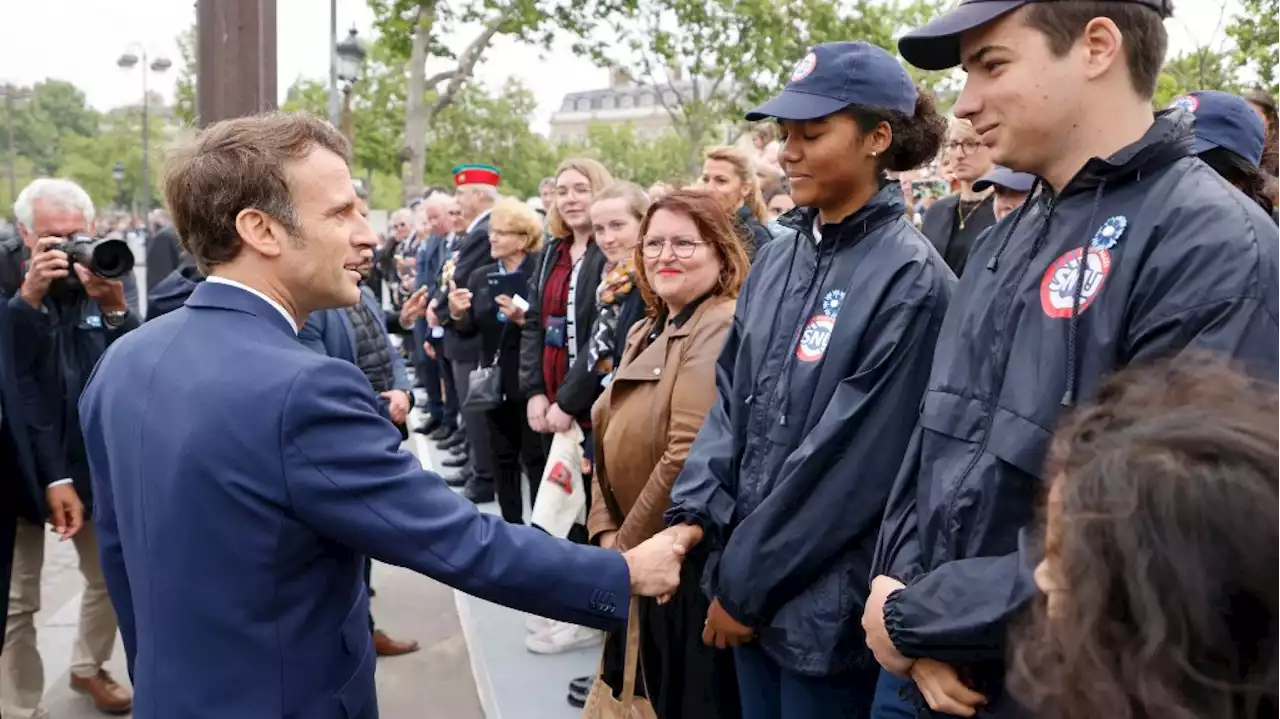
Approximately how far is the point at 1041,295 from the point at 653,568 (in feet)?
3.51

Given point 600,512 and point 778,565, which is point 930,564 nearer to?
point 778,565

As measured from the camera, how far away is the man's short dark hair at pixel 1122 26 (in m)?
1.72

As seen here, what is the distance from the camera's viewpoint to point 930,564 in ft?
6.00

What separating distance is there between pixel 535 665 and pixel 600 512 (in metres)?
1.51

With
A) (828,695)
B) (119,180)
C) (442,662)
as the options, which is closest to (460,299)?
(442,662)

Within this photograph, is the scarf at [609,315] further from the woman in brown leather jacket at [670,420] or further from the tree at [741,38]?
the tree at [741,38]

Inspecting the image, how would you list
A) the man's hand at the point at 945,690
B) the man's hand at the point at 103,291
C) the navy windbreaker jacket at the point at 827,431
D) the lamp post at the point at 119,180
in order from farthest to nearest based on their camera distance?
the lamp post at the point at 119,180 < the man's hand at the point at 103,291 < the navy windbreaker jacket at the point at 827,431 < the man's hand at the point at 945,690

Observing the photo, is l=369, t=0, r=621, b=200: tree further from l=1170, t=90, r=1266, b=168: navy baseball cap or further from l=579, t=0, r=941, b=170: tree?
l=1170, t=90, r=1266, b=168: navy baseball cap

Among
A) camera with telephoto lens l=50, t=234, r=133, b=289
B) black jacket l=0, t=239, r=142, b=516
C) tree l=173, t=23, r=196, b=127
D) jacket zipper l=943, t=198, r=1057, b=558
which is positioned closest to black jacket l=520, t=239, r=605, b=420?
camera with telephoto lens l=50, t=234, r=133, b=289

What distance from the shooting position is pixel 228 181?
2004 mm

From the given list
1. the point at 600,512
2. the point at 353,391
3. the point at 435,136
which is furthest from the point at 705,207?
the point at 435,136

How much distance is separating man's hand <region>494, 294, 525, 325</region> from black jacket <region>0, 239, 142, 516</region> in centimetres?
227

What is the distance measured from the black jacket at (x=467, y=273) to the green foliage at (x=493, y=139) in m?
30.7

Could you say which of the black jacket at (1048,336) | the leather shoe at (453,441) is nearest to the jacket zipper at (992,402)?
the black jacket at (1048,336)
